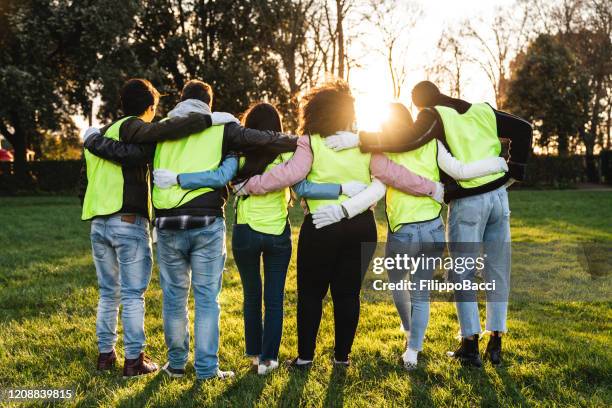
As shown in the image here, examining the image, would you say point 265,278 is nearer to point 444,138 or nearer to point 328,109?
point 328,109

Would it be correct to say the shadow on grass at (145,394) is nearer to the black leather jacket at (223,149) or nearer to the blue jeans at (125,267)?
the blue jeans at (125,267)

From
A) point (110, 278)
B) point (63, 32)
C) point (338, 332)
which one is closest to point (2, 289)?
point (110, 278)

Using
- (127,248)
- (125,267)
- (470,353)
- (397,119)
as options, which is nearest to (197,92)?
(127,248)

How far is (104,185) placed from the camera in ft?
13.0

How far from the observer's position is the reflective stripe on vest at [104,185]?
392cm

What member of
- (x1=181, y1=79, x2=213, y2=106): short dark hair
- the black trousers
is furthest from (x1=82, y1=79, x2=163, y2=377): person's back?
the black trousers

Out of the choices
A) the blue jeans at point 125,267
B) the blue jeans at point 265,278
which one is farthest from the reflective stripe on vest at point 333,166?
the blue jeans at point 125,267

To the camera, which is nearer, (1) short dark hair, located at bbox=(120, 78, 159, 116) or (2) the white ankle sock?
(1) short dark hair, located at bbox=(120, 78, 159, 116)

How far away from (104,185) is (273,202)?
1.26m

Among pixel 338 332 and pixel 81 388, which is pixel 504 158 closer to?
pixel 338 332

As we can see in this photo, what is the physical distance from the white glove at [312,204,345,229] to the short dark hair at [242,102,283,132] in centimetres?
70

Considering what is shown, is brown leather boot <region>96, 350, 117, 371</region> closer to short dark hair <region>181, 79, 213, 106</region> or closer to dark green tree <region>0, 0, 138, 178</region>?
short dark hair <region>181, 79, 213, 106</region>

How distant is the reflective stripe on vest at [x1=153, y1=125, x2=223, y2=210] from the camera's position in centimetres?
373

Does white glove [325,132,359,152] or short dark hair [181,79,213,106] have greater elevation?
short dark hair [181,79,213,106]
